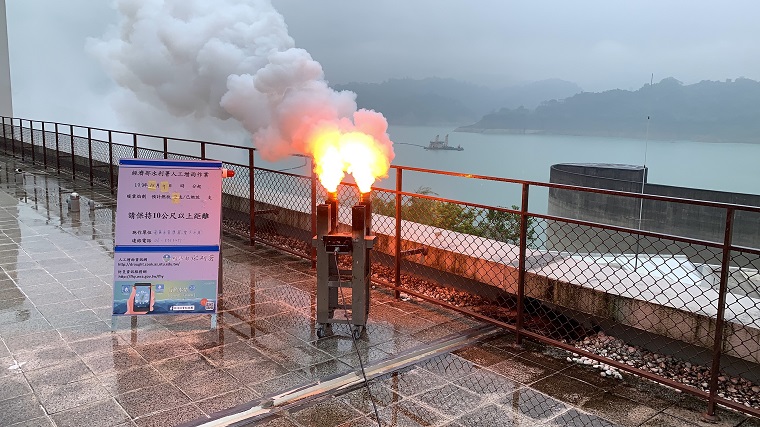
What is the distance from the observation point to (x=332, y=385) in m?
3.92

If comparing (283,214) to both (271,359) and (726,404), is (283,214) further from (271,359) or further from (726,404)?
Answer: (726,404)

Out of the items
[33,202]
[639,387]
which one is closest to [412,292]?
[639,387]

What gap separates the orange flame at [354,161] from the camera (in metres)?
4.98

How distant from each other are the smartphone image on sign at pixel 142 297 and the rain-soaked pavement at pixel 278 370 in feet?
0.63

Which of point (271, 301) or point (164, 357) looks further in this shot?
point (271, 301)

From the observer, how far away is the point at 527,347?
→ 15.2ft

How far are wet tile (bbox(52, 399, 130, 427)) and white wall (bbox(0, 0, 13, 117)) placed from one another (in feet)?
80.4

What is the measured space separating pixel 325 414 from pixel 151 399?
1113 millimetres

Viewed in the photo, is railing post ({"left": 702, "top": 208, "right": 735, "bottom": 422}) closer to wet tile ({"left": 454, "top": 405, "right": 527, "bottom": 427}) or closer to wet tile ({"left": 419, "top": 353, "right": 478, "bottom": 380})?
wet tile ({"left": 454, "top": 405, "right": 527, "bottom": 427})

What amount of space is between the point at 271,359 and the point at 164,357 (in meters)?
0.80

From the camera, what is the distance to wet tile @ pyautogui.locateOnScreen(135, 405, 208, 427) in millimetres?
3375

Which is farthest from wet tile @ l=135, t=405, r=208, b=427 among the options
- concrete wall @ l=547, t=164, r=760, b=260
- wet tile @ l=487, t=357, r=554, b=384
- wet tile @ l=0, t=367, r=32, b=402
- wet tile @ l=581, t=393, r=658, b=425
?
concrete wall @ l=547, t=164, r=760, b=260

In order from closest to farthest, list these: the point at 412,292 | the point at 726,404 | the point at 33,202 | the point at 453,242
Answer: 1. the point at 726,404
2. the point at 412,292
3. the point at 453,242
4. the point at 33,202

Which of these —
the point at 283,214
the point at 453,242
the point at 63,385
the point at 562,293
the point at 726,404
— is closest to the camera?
the point at 726,404
